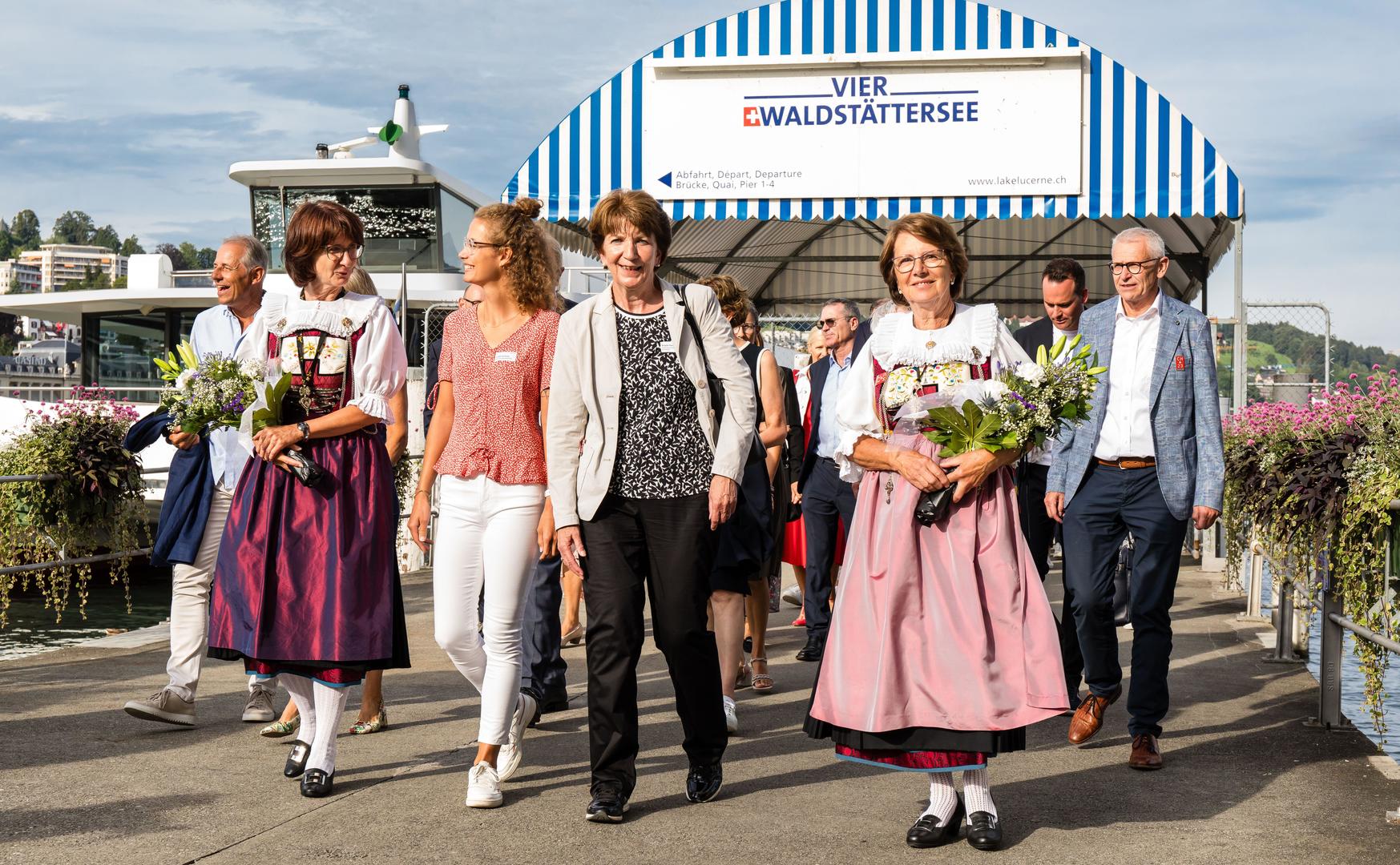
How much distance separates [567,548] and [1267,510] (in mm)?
4022

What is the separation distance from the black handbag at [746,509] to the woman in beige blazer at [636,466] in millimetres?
16

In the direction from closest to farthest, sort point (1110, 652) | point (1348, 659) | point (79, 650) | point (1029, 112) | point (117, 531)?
point (1110, 652) → point (79, 650) → point (117, 531) → point (1348, 659) → point (1029, 112)

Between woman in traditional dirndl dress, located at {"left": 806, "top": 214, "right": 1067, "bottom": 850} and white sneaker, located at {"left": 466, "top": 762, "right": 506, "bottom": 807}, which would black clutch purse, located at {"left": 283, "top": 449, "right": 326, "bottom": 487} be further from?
woman in traditional dirndl dress, located at {"left": 806, "top": 214, "right": 1067, "bottom": 850}

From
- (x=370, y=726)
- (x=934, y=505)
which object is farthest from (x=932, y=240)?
(x=370, y=726)

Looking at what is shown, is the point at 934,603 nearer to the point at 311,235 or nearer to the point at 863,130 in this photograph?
the point at 311,235

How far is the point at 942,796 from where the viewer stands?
423cm

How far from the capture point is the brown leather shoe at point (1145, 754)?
5.21 meters

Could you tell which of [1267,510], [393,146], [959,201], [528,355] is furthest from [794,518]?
[393,146]

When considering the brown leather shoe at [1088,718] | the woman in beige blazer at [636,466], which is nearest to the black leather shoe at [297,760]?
the woman in beige blazer at [636,466]

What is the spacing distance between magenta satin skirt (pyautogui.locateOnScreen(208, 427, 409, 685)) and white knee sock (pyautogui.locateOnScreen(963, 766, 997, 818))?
2.09 m

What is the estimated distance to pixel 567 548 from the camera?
4.52 meters

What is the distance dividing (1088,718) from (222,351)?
404cm

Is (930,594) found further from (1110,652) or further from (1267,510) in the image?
(1267,510)

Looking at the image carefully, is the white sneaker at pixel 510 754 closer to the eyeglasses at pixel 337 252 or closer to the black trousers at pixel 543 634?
the black trousers at pixel 543 634
